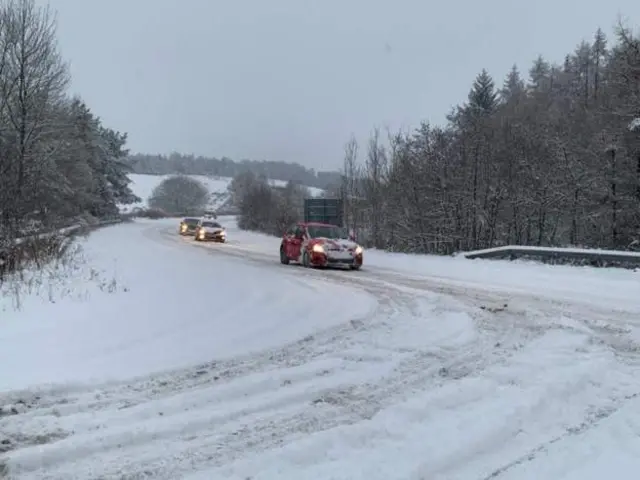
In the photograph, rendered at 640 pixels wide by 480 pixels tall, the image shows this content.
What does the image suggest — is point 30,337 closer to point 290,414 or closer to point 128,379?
point 128,379

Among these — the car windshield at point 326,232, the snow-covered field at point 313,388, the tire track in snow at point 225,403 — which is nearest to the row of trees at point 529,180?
the car windshield at point 326,232

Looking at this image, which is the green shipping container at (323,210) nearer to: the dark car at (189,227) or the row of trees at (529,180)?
the row of trees at (529,180)

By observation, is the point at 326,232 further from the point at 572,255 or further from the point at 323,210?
the point at 323,210

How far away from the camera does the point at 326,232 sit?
2016cm

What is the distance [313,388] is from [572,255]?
14.5 metres

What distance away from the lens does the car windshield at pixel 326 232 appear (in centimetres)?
1994

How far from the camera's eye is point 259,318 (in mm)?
8922

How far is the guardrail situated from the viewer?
16344mm

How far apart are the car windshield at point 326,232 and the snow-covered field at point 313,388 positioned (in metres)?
9.15

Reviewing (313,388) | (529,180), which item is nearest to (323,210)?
(529,180)

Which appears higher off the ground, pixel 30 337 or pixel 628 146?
pixel 628 146

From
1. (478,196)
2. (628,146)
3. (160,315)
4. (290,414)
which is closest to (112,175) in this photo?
(478,196)

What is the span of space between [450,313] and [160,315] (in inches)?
183

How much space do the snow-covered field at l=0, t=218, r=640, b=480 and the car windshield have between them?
9.15m
